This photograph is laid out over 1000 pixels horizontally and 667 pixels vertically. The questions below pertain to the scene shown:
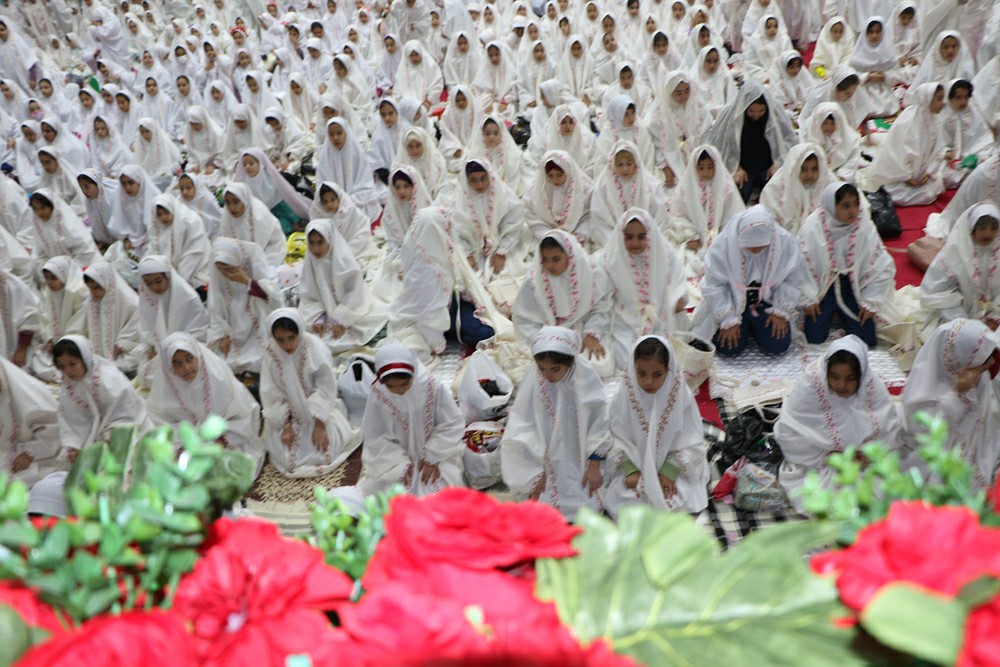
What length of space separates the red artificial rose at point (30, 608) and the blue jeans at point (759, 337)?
3.80 metres

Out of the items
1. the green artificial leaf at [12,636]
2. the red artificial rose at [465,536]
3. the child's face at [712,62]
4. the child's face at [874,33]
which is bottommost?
the green artificial leaf at [12,636]

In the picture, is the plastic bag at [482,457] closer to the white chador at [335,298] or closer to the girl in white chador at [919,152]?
the white chador at [335,298]

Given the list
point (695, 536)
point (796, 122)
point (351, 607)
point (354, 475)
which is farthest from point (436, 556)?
point (796, 122)

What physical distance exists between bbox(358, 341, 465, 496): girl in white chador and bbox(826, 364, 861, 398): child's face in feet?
5.27

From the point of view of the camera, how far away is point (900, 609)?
431mm

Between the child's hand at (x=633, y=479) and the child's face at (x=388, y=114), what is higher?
the child's face at (x=388, y=114)

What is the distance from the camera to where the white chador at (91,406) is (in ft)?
11.6

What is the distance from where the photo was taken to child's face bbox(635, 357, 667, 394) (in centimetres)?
291

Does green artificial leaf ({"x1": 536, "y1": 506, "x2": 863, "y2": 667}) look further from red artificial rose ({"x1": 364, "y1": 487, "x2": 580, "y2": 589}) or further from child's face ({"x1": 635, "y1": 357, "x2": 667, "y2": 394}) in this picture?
child's face ({"x1": 635, "y1": 357, "x2": 667, "y2": 394})

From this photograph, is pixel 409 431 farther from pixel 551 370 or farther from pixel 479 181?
pixel 479 181

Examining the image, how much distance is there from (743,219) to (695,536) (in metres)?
3.68

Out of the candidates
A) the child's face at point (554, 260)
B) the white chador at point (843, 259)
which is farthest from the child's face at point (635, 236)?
the white chador at point (843, 259)

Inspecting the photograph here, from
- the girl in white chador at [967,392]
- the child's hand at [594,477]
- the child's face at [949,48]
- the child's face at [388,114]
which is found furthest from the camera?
the child's face at [388,114]

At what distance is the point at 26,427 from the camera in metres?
3.63
